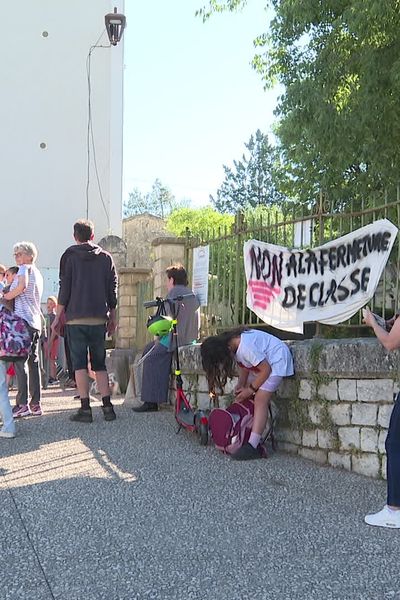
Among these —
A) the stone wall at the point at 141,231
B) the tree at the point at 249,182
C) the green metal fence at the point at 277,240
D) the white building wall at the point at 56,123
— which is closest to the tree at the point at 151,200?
the tree at the point at 249,182

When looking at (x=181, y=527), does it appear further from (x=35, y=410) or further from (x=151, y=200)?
(x=151, y=200)

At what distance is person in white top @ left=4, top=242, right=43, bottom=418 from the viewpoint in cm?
670

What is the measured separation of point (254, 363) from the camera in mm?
5453

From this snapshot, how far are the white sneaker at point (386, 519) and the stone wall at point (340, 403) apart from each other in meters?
0.83

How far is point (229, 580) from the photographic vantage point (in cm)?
320

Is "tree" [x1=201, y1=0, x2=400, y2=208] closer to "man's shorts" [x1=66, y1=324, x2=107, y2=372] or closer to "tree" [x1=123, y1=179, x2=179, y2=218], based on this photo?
"man's shorts" [x1=66, y1=324, x2=107, y2=372]

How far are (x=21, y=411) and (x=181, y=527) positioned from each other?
381cm

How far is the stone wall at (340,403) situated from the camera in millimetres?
4859

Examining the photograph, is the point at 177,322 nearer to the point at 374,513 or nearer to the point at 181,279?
the point at 181,279

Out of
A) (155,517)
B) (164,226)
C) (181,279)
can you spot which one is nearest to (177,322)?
(181,279)

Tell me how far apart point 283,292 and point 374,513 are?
2.58 meters

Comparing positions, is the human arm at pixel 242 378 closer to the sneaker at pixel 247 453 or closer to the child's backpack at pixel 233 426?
the child's backpack at pixel 233 426

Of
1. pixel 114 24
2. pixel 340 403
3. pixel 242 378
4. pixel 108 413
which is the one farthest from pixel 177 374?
pixel 114 24

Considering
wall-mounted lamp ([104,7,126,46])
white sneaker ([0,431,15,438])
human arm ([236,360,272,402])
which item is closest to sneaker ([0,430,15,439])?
white sneaker ([0,431,15,438])
